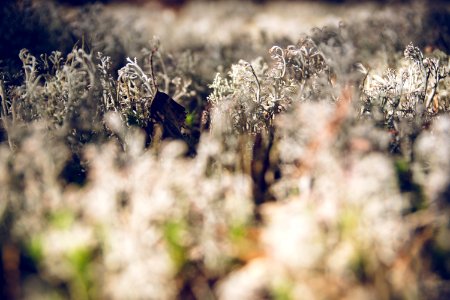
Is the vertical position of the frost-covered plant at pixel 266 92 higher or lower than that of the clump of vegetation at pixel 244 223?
higher

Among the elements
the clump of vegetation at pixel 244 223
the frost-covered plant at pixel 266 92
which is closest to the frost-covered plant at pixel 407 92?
the frost-covered plant at pixel 266 92

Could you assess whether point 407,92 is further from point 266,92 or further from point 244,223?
point 244,223

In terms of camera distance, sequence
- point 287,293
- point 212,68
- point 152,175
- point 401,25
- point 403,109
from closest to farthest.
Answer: point 287,293 < point 152,175 < point 403,109 < point 212,68 < point 401,25

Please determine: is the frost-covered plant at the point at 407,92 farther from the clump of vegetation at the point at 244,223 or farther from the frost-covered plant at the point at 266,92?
the clump of vegetation at the point at 244,223

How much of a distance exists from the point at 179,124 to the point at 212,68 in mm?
2491

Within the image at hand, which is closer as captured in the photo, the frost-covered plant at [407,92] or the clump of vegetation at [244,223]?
the clump of vegetation at [244,223]

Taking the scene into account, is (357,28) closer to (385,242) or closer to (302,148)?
(302,148)

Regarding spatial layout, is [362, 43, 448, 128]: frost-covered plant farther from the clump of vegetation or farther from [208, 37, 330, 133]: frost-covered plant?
the clump of vegetation

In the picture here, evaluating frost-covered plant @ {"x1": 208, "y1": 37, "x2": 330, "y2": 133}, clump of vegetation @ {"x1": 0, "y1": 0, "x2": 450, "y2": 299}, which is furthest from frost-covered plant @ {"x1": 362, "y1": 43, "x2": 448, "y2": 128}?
clump of vegetation @ {"x1": 0, "y1": 0, "x2": 450, "y2": 299}

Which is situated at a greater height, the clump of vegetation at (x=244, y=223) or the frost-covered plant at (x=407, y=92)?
the frost-covered plant at (x=407, y=92)

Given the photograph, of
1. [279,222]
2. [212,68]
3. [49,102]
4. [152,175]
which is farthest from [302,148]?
[212,68]

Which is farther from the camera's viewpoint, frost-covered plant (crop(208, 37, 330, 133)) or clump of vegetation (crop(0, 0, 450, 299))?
frost-covered plant (crop(208, 37, 330, 133))

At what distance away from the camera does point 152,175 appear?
221 centimetres

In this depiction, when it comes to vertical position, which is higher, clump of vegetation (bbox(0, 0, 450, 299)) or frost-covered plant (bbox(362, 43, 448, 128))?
frost-covered plant (bbox(362, 43, 448, 128))
